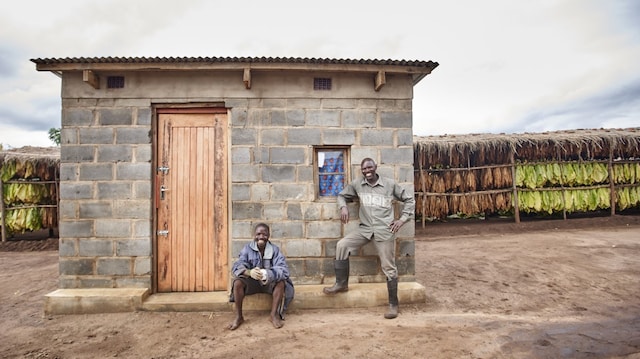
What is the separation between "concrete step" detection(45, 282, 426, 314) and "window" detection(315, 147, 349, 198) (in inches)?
54.5

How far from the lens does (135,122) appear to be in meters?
4.85

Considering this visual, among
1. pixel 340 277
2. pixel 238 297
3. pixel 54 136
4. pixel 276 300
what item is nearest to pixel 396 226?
pixel 340 277

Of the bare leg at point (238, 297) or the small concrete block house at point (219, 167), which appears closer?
the bare leg at point (238, 297)

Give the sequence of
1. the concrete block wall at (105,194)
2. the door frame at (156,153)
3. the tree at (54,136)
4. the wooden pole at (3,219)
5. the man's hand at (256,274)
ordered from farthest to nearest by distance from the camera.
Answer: the tree at (54,136)
the wooden pole at (3,219)
the door frame at (156,153)
the concrete block wall at (105,194)
the man's hand at (256,274)

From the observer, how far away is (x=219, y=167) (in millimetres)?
4938

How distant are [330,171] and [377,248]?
130 centimetres

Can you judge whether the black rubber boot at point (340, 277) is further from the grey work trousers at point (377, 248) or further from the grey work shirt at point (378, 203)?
the grey work shirt at point (378, 203)

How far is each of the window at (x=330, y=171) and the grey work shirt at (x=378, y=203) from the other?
12.2 inches

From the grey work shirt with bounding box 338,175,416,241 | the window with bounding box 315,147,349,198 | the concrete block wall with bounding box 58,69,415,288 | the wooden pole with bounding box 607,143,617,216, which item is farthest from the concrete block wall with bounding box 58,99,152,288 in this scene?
the wooden pole with bounding box 607,143,617,216

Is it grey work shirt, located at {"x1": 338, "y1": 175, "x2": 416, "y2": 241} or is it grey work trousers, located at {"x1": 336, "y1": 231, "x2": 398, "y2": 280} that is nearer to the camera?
grey work trousers, located at {"x1": 336, "y1": 231, "x2": 398, "y2": 280}

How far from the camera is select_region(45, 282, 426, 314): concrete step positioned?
178 inches

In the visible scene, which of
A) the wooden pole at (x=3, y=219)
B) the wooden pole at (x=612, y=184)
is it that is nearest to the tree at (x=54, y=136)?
the wooden pole at (x=3, y=219)

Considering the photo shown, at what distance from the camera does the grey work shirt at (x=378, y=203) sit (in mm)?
4566

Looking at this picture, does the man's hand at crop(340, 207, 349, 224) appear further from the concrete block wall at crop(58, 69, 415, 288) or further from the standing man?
the concrete block wall at crop(58, 69, 415, 288)
